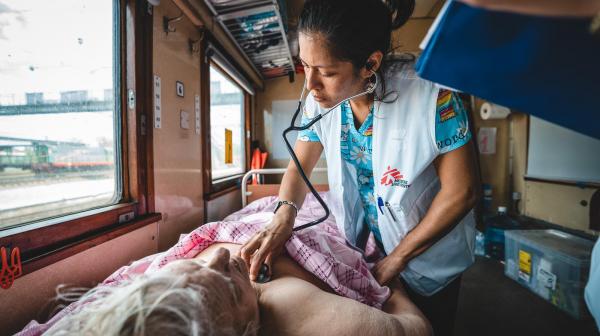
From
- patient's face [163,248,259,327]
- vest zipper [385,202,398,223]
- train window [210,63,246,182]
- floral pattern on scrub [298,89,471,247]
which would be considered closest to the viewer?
patient's face [163,248,259,327]

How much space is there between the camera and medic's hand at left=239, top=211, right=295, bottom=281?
83 cm

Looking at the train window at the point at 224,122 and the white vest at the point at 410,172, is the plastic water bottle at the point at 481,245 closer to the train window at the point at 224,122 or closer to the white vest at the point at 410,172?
the white vest at the point at 410,172

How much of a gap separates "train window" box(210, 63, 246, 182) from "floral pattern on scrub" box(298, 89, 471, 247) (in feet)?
4.47

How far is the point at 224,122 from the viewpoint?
279 cm

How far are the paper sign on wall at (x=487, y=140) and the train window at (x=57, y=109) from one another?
12.4ft

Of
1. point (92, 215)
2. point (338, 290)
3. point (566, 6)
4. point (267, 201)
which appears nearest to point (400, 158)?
point (338, 290)

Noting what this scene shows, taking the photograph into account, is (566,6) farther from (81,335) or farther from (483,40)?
(81,335)

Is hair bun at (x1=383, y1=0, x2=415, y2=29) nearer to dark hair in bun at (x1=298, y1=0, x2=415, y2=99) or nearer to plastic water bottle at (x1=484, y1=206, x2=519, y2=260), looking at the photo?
dark hair in bun at (x1=298, y1=0, x2=415, y2=99)

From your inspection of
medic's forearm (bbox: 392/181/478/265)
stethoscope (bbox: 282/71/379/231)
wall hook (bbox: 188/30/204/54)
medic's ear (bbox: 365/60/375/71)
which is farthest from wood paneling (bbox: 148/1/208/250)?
medic's forearm (bbox: 392/181/478/265)

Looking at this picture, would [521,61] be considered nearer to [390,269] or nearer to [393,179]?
[393,179]

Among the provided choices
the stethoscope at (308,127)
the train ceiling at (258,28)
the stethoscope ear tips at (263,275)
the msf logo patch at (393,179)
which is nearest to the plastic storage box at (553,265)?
the msf logo patch at (393,179)

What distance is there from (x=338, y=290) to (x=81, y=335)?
0.64 meters

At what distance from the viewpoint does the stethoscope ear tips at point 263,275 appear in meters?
0.82

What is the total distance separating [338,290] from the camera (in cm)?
85
